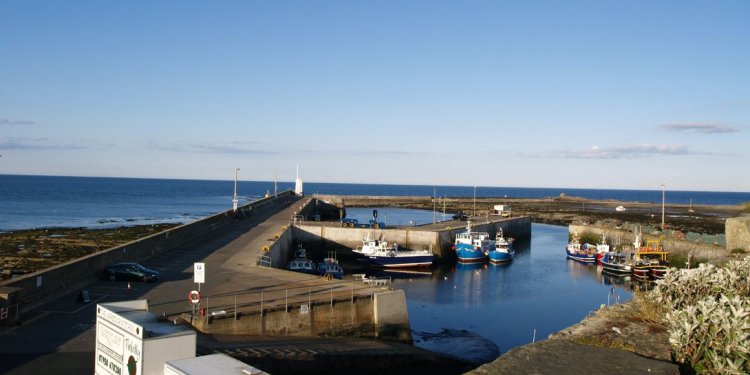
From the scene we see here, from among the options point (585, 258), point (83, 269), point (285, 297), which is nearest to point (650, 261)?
point (585, 258)

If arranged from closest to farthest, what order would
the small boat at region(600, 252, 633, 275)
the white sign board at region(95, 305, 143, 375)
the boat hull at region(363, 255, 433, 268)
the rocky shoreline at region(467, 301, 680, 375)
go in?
the white sign board at region(95, 305, 143, 375)
the rocky shoreline at region(467, 301, 680, 375)
the boat hull at region(363, 255, 433, 268)
the small boat at region(600, 252, 633, 275)

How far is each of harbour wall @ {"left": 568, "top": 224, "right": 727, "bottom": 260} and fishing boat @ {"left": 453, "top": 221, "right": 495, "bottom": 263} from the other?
17531 mm

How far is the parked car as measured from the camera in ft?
98.2

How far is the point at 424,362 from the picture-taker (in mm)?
24625

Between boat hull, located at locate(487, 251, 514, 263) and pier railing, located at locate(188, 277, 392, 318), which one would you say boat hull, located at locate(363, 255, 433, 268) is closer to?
boat hull, located at locate(487, 251, 514, 263)

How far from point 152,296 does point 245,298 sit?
4.25m

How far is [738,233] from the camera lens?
1649 inches

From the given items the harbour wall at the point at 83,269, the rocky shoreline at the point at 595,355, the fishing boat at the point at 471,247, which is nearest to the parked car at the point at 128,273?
the harbour wall at the point at 83,269

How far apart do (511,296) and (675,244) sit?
27.2 m

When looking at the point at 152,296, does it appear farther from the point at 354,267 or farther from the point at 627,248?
the point at 627,248

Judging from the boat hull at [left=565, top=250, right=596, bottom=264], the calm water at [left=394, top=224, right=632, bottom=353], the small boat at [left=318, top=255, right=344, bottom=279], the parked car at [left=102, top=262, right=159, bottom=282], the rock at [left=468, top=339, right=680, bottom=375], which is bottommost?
the calm water at [left=394, top=224, right=632, bottom=353]

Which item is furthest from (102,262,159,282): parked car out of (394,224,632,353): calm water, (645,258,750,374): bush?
(645,258,750,374): bush

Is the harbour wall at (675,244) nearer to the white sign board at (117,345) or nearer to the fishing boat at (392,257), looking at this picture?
the fishing boat at (392,257)

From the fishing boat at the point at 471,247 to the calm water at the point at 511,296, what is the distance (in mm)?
1475
